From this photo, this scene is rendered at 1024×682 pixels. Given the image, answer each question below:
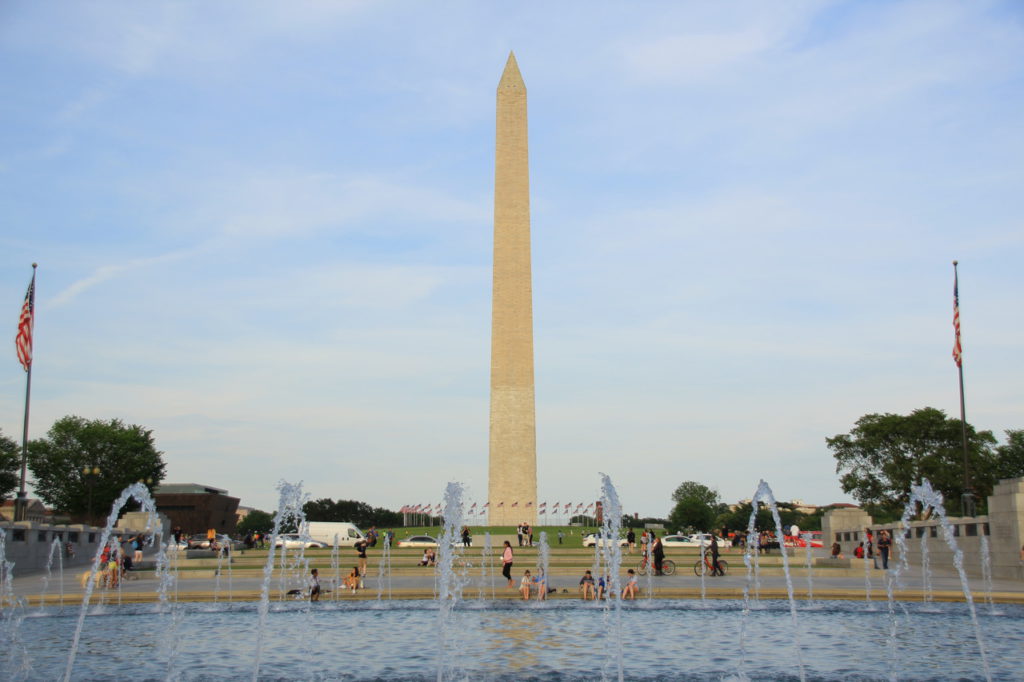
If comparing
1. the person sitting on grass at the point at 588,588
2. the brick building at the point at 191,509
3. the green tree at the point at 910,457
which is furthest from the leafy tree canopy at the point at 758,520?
the person sitting on grass at the point at 588,588

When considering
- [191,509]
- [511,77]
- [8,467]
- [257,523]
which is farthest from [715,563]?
[257,523]

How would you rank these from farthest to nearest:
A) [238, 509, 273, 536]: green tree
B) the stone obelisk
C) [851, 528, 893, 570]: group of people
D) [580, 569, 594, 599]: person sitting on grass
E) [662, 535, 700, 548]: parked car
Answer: [238, 509, 273, 536]: green tree
[662, 535, 700, 548]: parked car
the stone obelisk
[851, 528, 893, 570]: group of people
[580, 569, 594, 599]: person sitting on grass

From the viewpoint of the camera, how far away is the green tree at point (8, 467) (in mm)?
71250

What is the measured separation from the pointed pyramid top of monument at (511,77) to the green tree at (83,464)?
43455 mm

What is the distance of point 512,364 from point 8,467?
43.5 metres

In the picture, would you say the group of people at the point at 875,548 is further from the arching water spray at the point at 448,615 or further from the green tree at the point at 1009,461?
the green tree at the point at 1009,461

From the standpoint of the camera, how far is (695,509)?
110250mm

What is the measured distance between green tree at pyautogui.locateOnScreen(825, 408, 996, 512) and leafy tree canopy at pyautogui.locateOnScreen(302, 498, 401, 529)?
181 feet

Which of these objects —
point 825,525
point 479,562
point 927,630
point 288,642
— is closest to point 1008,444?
point 825,525

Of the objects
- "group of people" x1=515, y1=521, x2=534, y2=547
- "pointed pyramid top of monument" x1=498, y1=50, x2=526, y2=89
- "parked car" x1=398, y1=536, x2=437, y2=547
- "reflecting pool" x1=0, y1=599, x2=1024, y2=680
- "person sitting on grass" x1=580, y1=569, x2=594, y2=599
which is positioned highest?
"pointed pyramid top of monument" x1=498, y1=50, x2=526, y2=89

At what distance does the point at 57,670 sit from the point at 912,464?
2557 inches

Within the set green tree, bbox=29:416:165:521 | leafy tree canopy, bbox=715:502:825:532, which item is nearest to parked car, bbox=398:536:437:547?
green tree, bbox=29:416:165:521

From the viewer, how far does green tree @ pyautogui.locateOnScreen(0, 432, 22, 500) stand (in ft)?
234

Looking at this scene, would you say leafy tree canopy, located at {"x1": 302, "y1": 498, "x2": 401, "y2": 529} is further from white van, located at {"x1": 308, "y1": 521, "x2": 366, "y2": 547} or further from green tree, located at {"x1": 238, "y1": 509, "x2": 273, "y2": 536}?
white van, located at {"x1": 308, "y1": 521, "x2": 366, "y2": 547}
